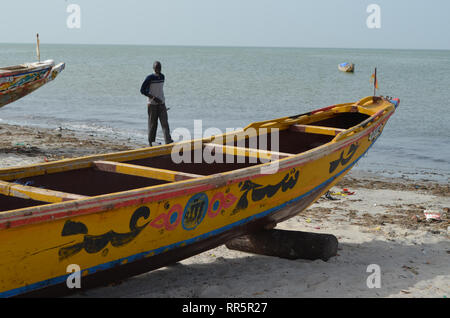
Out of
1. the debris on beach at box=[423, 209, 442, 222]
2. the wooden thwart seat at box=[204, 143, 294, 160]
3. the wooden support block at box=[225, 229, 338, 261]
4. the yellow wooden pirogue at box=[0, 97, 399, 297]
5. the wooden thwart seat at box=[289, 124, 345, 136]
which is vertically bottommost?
the debris on beach at box=[423, 209, 442, 222]

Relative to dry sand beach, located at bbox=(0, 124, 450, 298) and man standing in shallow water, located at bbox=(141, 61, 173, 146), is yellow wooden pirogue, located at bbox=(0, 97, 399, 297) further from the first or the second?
man standing in shallow water, located at bbox=(141, 61, 173, 146)

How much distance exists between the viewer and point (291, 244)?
5688 millimetres

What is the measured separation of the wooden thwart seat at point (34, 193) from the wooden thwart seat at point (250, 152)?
232 centimetres

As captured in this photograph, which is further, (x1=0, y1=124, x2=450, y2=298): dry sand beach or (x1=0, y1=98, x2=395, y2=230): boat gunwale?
(x1=0, y1=124, x2=450, y2=298): dry sand beach

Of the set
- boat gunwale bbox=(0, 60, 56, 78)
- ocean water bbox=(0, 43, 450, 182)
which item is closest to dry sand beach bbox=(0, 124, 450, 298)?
ocean water bbox=(0, 43, 450, 182)

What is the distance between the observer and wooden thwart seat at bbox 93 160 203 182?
4.98 metres

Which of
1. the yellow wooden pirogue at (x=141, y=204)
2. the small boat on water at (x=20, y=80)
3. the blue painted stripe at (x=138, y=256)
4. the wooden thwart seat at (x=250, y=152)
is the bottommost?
the blue painted stripe at (x=138, y=256)

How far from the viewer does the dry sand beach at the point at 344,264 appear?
Result: 16.0 feet

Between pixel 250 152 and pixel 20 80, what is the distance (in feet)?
A: 29.4

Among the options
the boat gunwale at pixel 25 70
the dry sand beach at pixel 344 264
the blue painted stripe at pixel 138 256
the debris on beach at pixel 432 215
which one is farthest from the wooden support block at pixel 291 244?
the boat gunwale at pixel 25 70

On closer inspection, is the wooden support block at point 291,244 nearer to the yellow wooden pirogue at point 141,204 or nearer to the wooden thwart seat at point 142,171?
the yellow wooden pirogue at point 141,204

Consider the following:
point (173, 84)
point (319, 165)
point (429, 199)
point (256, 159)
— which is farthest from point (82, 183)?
point (173, 84)

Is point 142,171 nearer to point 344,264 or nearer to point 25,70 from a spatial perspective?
point 344,264

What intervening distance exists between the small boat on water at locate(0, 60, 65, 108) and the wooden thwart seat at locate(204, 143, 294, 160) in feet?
26.1
